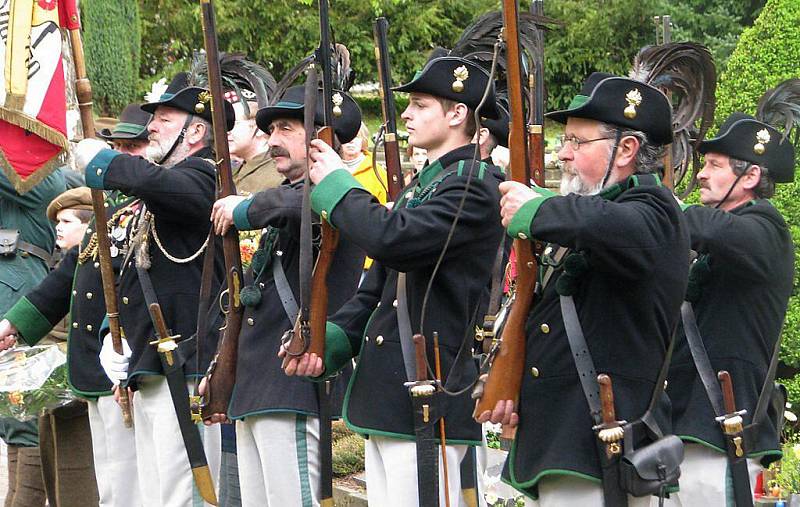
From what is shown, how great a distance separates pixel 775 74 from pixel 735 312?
11.2 ft

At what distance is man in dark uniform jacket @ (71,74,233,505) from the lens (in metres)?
5.85

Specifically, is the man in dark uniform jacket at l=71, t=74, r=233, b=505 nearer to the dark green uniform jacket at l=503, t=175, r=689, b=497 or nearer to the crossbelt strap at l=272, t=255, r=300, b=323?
the crossbelt strap at l=272, t=255, r=300, b=323

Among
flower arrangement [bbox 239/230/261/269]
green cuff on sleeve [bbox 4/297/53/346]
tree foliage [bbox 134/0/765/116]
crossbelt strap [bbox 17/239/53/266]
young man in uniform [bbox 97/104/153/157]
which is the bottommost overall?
green cuff on sleeve [bbox 4/297/53/346]

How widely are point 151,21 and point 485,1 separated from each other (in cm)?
525

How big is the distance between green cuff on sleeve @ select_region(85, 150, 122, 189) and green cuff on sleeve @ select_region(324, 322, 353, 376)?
1.37m

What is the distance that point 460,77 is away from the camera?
480 centimetres

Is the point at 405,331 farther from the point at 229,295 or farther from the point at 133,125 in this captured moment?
the point at 133,125

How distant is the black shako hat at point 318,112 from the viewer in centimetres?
534

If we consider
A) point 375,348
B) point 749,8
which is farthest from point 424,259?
point 749,8

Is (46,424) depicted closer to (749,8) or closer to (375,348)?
(375,348)

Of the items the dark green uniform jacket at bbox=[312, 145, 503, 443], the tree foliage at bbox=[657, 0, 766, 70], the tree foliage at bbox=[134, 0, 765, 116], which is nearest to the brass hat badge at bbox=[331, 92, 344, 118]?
the dark green uniform jacket at bbox=[312, 145, 503, 443]

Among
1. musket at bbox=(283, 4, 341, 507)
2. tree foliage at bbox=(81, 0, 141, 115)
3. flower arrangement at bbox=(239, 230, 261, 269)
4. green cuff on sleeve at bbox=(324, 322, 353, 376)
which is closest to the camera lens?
musket at bbox=(283, 4, 341, 507)

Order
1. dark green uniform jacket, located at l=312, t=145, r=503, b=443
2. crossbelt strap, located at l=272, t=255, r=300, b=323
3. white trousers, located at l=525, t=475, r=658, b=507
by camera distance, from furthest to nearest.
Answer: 1. crossbelt strap, located at l=272, t=255, r=300, b=323
2. dark green uniform jacket, located at l=312, t=145, r=503, b=443
3. white trousers, located at l=525, t=475, r=658, b=507

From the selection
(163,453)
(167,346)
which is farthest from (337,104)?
(163,453)
